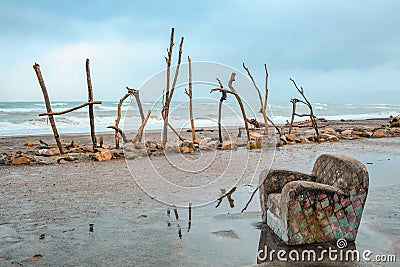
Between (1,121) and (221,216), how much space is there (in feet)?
96.2

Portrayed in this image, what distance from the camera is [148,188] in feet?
25.4

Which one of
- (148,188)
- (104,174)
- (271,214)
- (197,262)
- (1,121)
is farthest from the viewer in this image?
(1,121)

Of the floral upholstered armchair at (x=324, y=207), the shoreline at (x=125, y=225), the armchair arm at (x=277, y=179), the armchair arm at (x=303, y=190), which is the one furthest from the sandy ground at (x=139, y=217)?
the armchair arm at (x=303, y=190)

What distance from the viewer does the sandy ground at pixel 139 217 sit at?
4316mm

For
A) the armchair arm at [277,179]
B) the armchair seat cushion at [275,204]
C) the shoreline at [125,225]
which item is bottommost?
the shoreline at [125,225]

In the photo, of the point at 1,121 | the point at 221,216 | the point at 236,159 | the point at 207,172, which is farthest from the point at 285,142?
the point at 1,121

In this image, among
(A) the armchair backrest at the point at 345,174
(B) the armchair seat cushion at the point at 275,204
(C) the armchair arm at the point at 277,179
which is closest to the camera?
(A) the armchair backrest at the point at 345,174

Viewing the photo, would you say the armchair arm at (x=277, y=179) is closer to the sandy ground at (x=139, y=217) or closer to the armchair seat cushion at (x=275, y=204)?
the armchair seat cushion at (x=275, y=204)

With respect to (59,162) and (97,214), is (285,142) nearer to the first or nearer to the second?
(59,162)

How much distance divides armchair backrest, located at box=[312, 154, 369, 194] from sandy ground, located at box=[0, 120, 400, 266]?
697mm

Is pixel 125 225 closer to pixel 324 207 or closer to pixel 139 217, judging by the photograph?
pixel 139 217

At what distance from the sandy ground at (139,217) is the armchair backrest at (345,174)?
2.29ft

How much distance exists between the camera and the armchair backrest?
14.5 feet

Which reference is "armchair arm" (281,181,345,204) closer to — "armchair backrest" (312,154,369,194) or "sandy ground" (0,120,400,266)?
"armchair backrest" (312,154,369,194)
